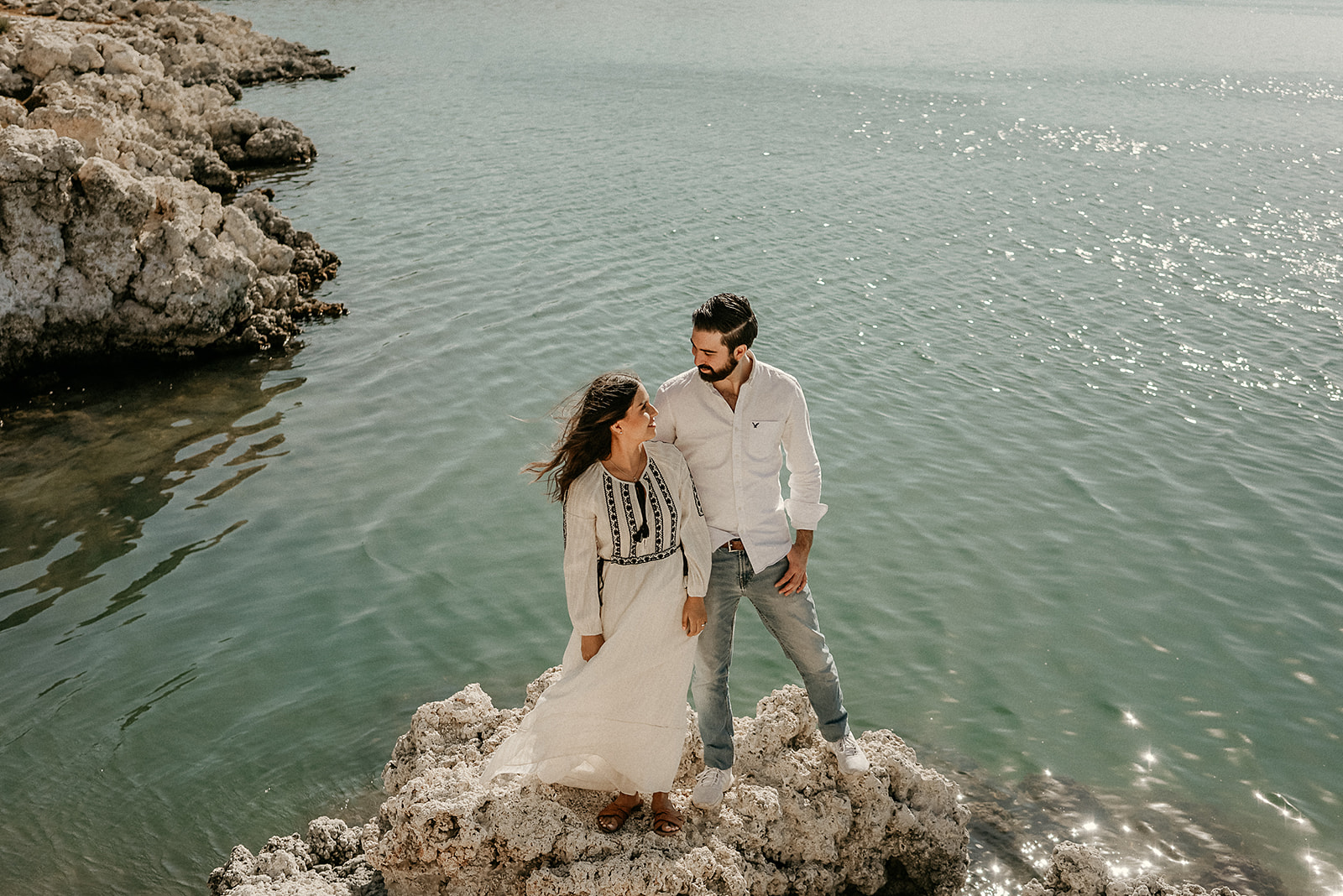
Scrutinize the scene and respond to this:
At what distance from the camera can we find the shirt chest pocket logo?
14.1 ft

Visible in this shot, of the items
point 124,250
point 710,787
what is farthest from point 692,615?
point 124,250

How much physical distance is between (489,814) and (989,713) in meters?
4.06

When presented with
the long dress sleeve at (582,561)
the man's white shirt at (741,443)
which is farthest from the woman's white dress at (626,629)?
the man's white shirt at (741,443)

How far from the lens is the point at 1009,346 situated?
515 inches

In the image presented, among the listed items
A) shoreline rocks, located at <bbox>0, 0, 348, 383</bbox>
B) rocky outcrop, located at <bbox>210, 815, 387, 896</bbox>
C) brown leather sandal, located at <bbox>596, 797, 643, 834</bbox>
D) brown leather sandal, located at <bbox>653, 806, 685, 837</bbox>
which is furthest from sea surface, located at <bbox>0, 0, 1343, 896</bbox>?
brown leather sandal, located at <bbox>596, 797, 643, 834</bbox>

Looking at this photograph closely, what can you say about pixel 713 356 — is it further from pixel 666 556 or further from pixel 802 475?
pixel 666 556

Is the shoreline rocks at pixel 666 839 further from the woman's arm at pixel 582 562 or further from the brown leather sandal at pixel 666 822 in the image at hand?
the woman's arm at pixel 582 562

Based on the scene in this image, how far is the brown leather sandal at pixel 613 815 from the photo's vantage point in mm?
4242

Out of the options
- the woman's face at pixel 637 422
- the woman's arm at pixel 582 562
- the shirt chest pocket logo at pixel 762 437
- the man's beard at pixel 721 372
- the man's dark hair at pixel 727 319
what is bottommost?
the woman's arm at pixel 582 562

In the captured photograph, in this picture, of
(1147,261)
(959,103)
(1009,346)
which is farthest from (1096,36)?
(1009,346)

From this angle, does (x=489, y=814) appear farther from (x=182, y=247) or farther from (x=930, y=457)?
(x=182, y=247)

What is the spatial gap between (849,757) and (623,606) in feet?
5.07

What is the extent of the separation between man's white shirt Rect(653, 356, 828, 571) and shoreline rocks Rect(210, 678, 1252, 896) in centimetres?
118

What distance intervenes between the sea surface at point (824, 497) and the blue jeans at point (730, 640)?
Result: 1595 millimetres
